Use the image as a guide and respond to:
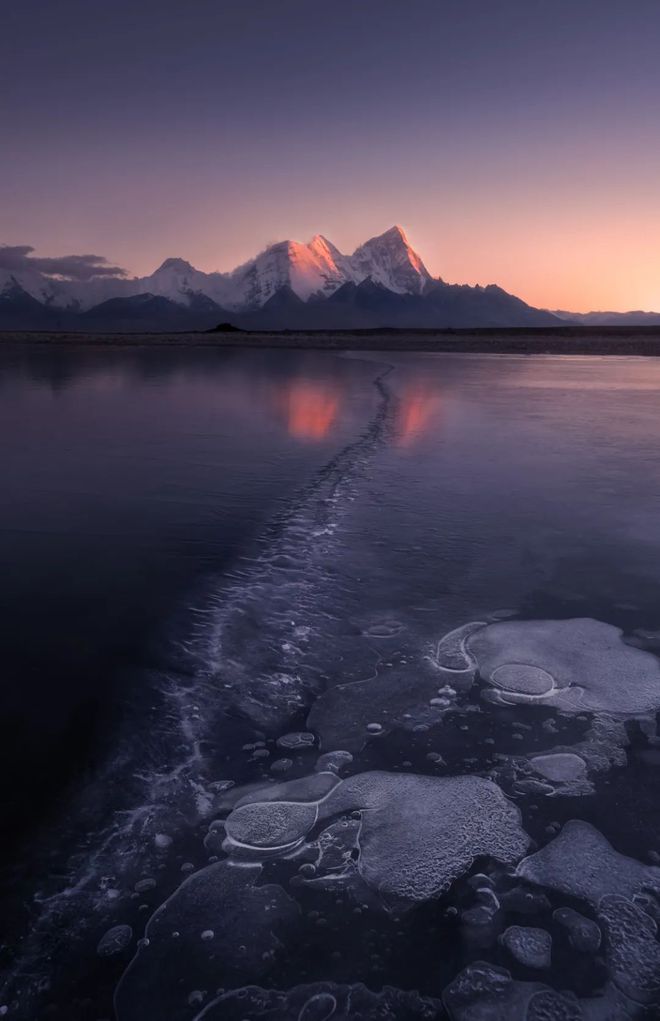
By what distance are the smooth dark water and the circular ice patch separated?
245 mm

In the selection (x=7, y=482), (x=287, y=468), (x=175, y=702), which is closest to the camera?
(x=175, y=702)

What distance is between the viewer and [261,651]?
454cm

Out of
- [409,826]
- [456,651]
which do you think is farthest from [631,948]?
[456,651]

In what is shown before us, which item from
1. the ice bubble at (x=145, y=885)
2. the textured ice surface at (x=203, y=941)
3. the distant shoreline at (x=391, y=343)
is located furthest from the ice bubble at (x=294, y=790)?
the distant shoreline at (x=391, y=343)

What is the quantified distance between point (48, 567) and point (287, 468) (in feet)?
15.6

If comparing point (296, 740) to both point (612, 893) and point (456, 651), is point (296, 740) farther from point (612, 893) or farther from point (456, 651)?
point (612, 893)

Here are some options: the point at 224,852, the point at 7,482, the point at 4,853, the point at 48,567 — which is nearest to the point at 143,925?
the point at 224,852

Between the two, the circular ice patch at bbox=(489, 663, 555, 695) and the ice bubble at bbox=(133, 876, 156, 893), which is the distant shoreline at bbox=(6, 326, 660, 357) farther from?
the ice bubble at bbox=(133, 876, 156, 893)

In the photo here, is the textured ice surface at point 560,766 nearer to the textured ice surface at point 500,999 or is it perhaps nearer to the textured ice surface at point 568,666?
the textured ice surface at point 568,666

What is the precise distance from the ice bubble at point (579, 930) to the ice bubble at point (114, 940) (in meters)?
1.66

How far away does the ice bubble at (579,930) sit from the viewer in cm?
243

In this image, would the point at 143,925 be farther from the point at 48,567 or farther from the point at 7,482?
the point at 7,482

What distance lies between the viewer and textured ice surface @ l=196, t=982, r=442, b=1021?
2.19 meters

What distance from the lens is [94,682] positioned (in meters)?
4.09
